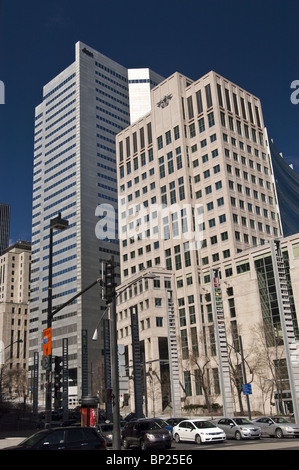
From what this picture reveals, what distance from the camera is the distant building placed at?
362 ft

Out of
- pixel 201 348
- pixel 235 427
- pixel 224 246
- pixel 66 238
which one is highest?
pixel 66 238

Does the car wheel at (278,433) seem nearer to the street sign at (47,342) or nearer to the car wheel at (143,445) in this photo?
the car wheel at (143,445)

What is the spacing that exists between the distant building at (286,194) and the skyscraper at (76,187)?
→ 2564 inches

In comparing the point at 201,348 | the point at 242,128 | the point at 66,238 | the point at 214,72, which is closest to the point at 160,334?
the point at 201,348

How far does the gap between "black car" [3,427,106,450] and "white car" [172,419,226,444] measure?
1294 centimetres

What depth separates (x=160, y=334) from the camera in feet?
303

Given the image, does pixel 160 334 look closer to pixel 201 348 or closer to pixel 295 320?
pixel 201 348

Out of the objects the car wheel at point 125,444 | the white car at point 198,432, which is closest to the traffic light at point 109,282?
the car wheel at point 125,444

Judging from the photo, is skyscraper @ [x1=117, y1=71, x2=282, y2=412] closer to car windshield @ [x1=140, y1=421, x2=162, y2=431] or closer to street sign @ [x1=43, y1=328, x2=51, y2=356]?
car windshield @ [x1=140, y1=421, x2=162, y2=431]

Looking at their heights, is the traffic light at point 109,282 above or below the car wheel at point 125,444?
above

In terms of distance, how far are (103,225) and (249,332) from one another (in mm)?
Result: 98530

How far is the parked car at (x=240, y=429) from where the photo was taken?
31172mm

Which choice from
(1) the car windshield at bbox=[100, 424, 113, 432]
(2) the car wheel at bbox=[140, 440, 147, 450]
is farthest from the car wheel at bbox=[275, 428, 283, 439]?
(1) the car windshield at bbox=[100, 424, 113, 432]
